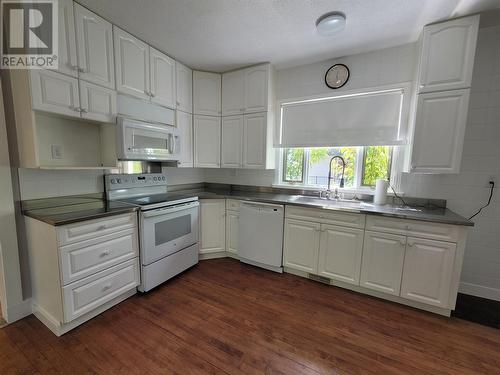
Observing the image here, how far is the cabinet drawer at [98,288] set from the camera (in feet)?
5.43

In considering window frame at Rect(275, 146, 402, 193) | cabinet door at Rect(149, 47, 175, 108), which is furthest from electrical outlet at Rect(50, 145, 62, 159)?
window frame at Rect(275, 146, 402, 193)

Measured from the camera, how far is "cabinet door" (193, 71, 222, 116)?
3.03 metres

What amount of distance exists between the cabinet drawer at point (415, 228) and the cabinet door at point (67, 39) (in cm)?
298

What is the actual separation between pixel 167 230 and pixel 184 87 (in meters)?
1.89

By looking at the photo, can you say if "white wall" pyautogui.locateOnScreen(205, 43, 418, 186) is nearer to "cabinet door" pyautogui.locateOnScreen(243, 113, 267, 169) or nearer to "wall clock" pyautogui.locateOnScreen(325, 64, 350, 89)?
"wall clock" pyautogui.locateOnScreen(325, 64, 350, 89)

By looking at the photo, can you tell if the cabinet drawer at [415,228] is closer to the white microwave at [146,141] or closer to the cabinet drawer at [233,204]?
the cabinet drawer at [233,204]

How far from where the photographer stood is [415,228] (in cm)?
196

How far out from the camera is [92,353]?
153 cm

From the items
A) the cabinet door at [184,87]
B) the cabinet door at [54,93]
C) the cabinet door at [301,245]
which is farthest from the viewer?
the cabinet door at [184,87]

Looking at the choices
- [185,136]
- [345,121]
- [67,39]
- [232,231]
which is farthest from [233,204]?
[67,39]

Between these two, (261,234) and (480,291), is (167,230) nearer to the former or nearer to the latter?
(261,234)

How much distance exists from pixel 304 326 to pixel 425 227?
1393mm

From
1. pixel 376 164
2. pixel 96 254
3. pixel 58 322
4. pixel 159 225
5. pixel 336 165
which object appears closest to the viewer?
pixel 58 322

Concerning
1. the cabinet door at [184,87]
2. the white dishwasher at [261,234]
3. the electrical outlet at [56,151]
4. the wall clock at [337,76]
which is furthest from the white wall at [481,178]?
the electrical outlet at [56,151]
